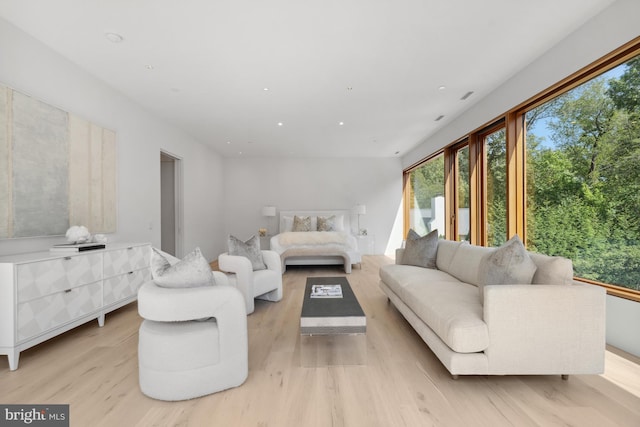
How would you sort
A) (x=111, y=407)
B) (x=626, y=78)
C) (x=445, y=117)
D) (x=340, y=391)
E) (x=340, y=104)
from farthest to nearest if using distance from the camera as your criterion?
(x=445, y=117) < (x=340, y=104) < (x=626, y=78) < (x=340, y=391) < (x=111, y=407)

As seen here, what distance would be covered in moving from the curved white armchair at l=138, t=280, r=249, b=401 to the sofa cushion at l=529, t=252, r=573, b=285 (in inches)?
77.5

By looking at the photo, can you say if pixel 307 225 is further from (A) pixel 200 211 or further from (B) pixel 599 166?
(B) pixel 599 166

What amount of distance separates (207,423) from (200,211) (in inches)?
203

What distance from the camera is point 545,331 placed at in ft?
5.86

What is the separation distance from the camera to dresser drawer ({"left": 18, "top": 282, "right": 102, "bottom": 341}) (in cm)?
213

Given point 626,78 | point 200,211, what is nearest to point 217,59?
point 626,78

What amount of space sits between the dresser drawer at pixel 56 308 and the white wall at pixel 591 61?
4423 mm

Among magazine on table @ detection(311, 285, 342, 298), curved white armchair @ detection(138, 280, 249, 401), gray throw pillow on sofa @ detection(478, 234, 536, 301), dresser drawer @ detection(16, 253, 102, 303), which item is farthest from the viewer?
magazine on table @ detection(311, 285, 342, 298)

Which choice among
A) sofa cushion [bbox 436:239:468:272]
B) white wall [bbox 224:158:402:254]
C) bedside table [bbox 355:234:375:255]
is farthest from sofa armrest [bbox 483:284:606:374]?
white wall [bbox 224:158:402:254]

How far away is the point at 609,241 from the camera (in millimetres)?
2502

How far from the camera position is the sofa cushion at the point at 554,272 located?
6.18 ft

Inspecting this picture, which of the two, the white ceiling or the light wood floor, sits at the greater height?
the white ceiling

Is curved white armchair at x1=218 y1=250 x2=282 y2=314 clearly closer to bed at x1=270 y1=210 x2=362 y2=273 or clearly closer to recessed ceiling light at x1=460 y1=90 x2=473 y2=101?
bed at x1=270 y1=210 x2=362 y2=273

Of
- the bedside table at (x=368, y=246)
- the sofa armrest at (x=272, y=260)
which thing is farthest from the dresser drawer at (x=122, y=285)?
the bedside table at (x=368, y=246)
